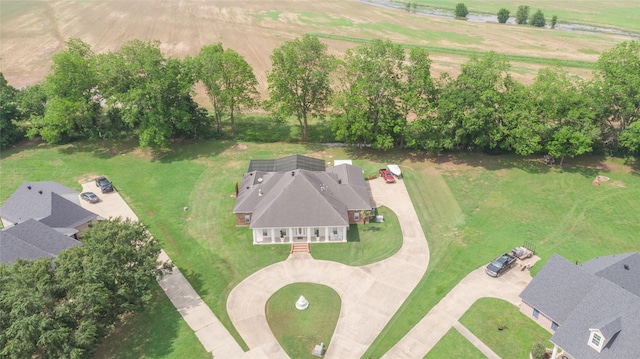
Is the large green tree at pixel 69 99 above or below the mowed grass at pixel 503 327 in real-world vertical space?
above

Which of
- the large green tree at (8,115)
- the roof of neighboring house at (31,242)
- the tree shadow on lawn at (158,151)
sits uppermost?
the large green tree at (8,115)

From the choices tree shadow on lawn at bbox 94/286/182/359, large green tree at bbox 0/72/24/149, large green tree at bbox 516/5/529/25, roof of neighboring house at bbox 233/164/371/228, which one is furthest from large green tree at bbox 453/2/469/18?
tree shadow on lawn at bbox 94/286/182/359

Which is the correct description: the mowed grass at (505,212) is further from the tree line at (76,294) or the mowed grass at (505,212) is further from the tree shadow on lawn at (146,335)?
the tree line at (76,294)

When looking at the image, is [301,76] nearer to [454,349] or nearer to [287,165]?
[287,165]

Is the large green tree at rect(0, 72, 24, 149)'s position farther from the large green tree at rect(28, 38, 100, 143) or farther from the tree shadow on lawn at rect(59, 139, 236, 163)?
the tree shadow on lawn at rect(59, 139, 236, 163)

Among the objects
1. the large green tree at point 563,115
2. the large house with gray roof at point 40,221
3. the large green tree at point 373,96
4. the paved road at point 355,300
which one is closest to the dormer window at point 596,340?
the paved road at point 355,300

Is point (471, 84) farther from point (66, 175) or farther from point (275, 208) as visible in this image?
point (66, 175)

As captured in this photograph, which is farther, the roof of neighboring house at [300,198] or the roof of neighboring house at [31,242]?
the roof of neighboring house at [300,198]
